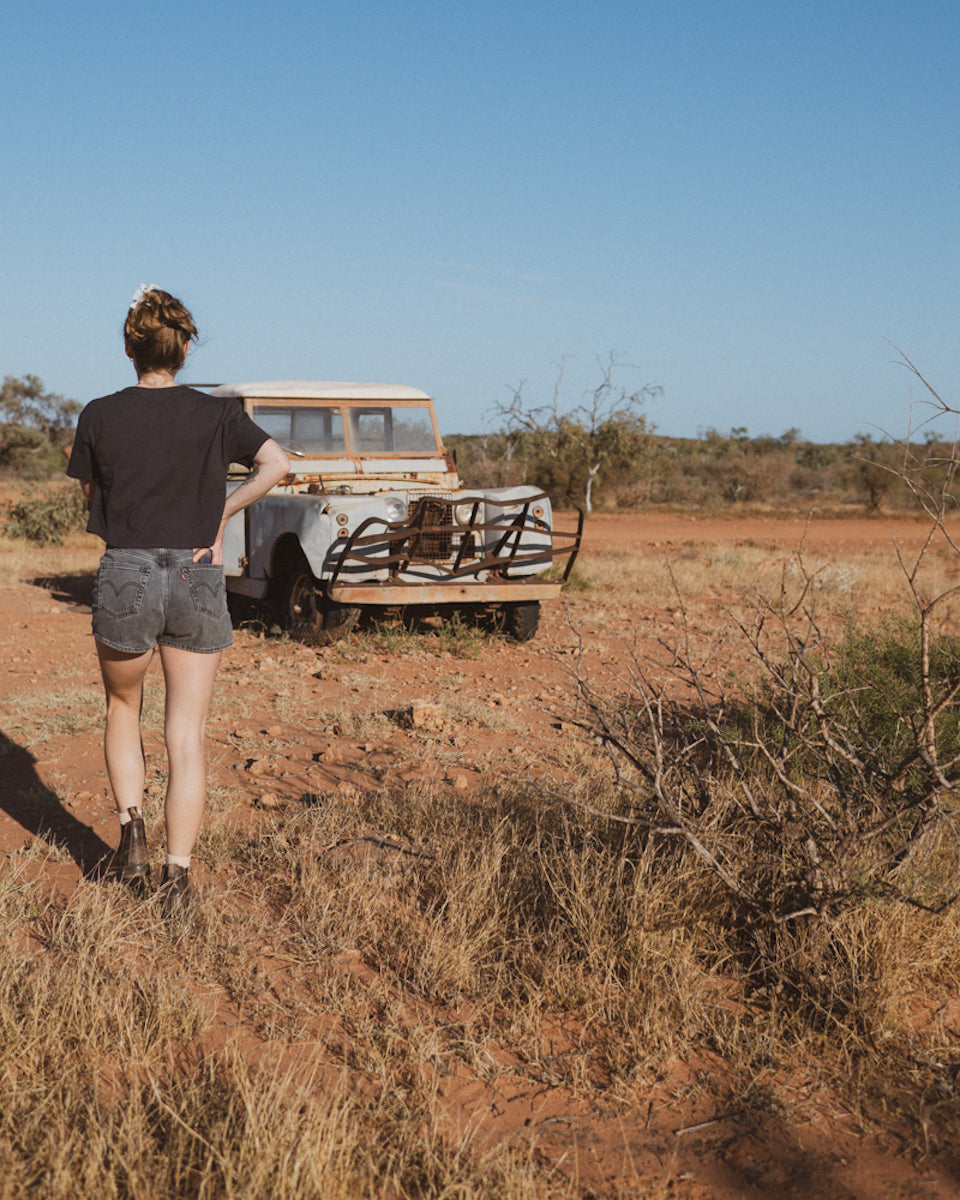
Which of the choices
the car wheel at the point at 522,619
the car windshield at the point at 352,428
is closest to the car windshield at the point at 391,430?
the car windshield at the point at 352,428

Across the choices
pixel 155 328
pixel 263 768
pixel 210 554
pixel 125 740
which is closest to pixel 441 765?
pixel 263 768

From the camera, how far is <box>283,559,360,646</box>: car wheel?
733 cm

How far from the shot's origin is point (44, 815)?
4.02 meters

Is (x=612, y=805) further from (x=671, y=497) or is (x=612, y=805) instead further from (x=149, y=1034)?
(x=671, y=497)

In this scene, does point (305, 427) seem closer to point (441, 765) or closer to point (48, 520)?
point (441, 765)

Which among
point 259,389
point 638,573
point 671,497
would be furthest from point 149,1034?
point 671,497

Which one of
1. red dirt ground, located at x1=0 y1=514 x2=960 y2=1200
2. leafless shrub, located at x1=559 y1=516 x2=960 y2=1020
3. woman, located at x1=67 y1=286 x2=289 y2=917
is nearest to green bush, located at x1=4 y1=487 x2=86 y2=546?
red dirt ground, located at x1=0 y1=514 x2=960 y2=1200

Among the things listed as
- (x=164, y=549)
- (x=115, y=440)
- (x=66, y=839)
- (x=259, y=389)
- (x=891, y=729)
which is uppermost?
(x=259, y=389)

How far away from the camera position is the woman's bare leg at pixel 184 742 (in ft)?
10.1

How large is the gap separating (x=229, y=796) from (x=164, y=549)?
1543mm

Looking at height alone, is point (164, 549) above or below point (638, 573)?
above

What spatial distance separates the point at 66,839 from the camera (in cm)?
378

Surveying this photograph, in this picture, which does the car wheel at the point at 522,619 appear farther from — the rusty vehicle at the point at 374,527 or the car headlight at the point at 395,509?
the car headlight at the point at 395,509

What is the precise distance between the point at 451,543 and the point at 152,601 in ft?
15.2
